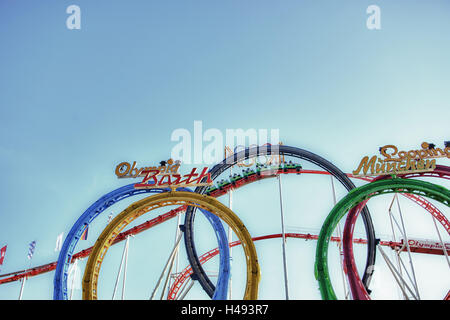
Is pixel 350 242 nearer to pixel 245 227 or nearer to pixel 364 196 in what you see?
pixel 364 196

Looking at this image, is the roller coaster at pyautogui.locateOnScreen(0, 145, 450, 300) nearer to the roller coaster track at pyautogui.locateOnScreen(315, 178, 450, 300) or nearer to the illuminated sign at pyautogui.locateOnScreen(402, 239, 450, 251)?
the roller coaster track at pyautogui.locateOnScreen(315, 178, 450, 300)

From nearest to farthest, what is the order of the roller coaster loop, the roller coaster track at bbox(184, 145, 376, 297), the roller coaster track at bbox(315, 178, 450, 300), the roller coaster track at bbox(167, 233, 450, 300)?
the roller coaster track at bbox(315, 178, 450, 300) → the roller coaster loop → the roller coaster track at bbox(184, 145, 376, 297) → the roller coaster track at bbox(167, 233, 450, 300)

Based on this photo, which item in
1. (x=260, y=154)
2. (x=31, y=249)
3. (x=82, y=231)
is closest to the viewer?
(x=82, y=231)

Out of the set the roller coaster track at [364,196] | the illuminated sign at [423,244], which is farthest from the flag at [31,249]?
the illuminated sign at [423,244]

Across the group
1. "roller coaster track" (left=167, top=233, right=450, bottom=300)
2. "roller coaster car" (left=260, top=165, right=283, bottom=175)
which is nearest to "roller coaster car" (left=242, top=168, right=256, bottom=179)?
"roller coaster car" (left=260, top=165, right=283, bottom=175)

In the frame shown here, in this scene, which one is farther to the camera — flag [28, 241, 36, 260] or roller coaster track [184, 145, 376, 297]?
flag [28, 241, 36, 260]

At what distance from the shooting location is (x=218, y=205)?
11.1m

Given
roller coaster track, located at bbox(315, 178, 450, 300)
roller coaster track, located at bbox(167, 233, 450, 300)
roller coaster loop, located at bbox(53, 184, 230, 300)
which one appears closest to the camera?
roller coaster track, located at bbox(315, 178, 450, 300)

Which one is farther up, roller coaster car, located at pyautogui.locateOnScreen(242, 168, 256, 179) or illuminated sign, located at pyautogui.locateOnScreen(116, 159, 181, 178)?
roller coaster car, located at pyautogui.locateOnScreen(242, 168, 256, 179)

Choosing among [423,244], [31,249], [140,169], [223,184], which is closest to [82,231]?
[140,169]

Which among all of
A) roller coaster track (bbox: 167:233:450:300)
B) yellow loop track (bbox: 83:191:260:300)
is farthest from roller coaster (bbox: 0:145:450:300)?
roller coaster track (bbox: 167:233:450:300)

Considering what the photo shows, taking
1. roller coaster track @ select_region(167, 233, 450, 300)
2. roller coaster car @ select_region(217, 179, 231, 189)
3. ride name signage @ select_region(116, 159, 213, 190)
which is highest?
roller coaster car @ select_region(217, 179, 231, 189)
